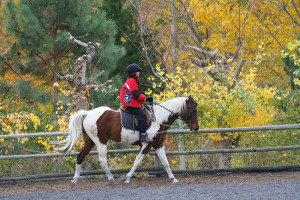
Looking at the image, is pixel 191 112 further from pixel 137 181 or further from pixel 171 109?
pixel 137 181

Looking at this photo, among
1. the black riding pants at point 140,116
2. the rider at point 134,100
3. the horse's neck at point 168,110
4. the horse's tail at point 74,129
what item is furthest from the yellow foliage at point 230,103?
the horse's tail at point 74,129

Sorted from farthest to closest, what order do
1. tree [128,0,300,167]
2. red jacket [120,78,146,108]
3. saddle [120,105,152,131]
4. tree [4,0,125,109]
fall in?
tree [4,0,125,109], tree [128,0,300,167], saddle [120,105,152,131], red jacket [120,78,146,108]

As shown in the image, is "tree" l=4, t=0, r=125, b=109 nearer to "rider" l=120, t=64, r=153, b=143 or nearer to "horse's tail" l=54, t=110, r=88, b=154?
"horse's tail" l=54, t=110, r=88, b=154

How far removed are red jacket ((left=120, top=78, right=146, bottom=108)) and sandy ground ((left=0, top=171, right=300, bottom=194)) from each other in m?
1.56

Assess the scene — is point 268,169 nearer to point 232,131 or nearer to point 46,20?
point 232,131

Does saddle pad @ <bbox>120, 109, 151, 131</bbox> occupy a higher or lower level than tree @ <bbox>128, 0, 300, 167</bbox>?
lower

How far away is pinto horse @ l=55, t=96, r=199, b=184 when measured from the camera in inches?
387

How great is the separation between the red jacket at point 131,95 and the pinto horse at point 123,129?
414 mm

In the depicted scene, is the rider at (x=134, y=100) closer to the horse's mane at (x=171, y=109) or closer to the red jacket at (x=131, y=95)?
the red jacket at (x=131, y=95)

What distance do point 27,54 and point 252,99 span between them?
808 cm

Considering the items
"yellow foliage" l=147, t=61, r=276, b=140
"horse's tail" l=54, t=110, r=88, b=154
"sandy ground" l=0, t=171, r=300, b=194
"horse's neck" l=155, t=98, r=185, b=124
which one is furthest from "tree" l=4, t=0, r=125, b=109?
"horse's neck" l=155, t=98, r=185, b=124

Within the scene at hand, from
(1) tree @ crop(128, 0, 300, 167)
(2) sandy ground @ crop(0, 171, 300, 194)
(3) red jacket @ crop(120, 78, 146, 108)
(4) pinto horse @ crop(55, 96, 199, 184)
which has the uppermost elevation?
(1) tree @ crop(128, 0, 300, 167)

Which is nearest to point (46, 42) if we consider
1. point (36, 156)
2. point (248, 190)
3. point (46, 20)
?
point (46, 20)

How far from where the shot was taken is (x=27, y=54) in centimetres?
1605
